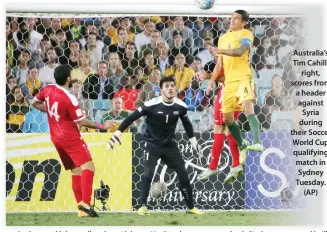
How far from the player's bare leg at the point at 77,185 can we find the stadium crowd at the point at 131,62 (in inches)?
36.5

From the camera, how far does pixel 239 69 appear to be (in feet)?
29.8

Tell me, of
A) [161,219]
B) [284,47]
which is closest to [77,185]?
[161,219]

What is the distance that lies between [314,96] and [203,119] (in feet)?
4.77

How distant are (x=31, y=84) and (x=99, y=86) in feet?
2.52

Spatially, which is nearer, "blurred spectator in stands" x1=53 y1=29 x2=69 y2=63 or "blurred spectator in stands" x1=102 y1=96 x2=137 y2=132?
Answer: "blurred spectator in stands" x1=102 y1=96 x2=137 y2=132

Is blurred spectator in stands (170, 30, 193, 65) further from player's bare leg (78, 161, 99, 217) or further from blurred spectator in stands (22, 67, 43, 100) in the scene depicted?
player's bare leg (78, 161, 99, 217)

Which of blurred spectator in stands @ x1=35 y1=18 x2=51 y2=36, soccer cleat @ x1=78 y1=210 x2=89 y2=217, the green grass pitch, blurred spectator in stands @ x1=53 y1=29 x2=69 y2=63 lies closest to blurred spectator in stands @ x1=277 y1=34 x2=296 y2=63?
the green grass pitch

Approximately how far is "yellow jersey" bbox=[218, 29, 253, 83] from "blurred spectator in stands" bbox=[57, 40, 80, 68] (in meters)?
2.17

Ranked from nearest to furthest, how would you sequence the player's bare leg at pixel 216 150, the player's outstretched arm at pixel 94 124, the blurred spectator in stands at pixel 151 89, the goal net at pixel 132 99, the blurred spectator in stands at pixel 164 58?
the player's outstretched arm at pixel 94 124 → the player's bare leg at pixel 216 150 → the goal net at pixel 132 99 → the blurred spectator in stands at pixel 151 89 → the blurred spectator in stands at pixel 164 58

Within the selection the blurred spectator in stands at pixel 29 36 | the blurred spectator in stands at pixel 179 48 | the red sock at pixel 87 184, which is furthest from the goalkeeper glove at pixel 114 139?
the blurred spectator in stands at pixel 29 36

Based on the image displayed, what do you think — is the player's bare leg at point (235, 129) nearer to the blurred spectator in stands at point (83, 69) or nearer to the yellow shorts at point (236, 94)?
the yellow shorts at point (236, 94)

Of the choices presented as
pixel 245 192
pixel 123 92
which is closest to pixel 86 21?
pixel 123 92

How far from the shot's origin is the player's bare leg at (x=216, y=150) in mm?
9594

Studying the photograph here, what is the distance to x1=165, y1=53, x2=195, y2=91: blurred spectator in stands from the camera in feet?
34.6
